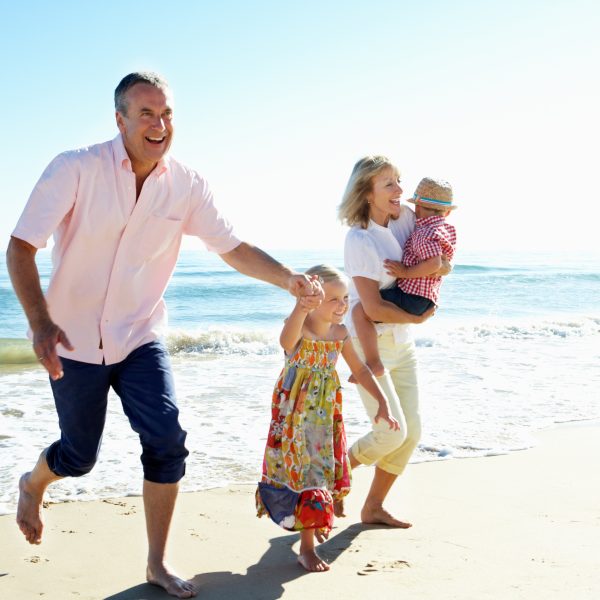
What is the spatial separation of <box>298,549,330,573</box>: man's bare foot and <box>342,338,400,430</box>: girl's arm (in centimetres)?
75

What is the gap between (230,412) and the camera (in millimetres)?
7500

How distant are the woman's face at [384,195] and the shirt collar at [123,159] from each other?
125 cm

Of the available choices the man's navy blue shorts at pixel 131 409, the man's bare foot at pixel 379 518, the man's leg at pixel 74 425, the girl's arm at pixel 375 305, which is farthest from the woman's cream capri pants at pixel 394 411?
the man's leg at pixel 74 425

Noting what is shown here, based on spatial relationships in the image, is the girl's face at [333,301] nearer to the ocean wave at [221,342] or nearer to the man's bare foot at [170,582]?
the man's bare foot at [170,582]

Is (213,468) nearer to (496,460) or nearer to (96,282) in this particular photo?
(496,460)

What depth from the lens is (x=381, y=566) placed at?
3715 millimetres

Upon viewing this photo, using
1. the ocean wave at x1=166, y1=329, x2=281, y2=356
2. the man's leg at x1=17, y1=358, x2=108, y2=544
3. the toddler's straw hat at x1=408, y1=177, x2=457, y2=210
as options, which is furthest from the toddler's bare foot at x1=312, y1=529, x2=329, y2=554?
the ocean wave at x1=166, y1=329, x2=281, y2=356

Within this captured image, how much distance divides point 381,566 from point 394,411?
0.82 meters

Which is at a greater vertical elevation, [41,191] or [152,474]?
[41,191]

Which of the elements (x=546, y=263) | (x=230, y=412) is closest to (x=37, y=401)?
(x=230, y=412)

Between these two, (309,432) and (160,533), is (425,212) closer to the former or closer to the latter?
(309,432)

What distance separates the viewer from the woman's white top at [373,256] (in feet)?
13.9

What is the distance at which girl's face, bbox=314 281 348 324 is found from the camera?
3857mm

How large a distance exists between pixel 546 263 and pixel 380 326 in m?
34.2
